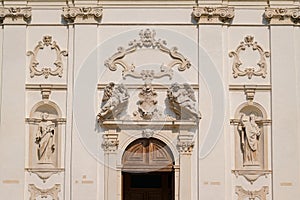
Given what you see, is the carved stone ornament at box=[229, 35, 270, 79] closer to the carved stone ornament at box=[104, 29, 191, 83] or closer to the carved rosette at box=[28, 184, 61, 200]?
the carved stone ornament at box=[104, 29, 191, 83]

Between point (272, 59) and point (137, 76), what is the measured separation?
9.83 ft

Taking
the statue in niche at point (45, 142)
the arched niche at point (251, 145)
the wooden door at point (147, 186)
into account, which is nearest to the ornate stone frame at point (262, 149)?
the arched niche at point (251, 145)

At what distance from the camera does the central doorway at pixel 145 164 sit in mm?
16562

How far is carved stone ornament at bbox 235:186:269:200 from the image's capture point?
16.3 m

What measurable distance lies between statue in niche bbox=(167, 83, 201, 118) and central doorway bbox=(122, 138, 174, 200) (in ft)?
2.71

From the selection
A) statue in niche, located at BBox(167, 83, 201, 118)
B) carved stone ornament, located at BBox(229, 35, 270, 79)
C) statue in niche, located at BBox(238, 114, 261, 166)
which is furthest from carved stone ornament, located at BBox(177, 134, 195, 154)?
carved stone ornament, located at BBox(229, 35, 270, 79)

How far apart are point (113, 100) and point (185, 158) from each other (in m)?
Answer: 1.99

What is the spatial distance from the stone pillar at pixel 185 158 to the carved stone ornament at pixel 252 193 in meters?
1.05

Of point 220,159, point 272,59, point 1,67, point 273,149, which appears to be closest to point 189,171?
point 220,159

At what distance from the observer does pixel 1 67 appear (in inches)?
660

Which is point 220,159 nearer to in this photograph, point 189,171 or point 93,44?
point 189,171

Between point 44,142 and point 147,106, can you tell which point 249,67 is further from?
point 44,142

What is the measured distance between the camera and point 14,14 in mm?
16891

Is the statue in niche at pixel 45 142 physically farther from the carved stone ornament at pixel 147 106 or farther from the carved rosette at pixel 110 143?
the carved stone ornament at pixel 147 106
